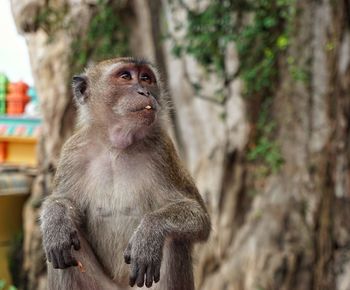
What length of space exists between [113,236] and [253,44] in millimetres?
3761

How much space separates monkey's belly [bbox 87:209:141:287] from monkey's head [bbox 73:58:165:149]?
320 millimetres

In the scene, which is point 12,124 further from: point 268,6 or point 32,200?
point 268,6

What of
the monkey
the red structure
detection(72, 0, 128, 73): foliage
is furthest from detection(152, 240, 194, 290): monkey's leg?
the red structure

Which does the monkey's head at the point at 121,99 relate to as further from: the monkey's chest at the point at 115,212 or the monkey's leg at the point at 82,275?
the monkey's leg at the point at 82,275

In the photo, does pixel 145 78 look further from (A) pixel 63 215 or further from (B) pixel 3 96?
(B) pixel 3 96

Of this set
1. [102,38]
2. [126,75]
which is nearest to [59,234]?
[126,75]

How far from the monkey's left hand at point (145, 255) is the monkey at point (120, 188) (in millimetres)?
74

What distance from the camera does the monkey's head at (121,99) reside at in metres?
3.18

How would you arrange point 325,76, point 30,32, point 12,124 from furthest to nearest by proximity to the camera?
point 12,124
point 30,32
point 325,76

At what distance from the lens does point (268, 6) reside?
6531 mm

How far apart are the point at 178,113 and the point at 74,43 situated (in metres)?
1.27

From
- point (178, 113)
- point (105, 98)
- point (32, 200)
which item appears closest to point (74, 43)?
point (178, 113)

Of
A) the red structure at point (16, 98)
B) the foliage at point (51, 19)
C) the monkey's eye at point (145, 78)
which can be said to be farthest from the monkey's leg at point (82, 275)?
the red structure at point (16, 98)

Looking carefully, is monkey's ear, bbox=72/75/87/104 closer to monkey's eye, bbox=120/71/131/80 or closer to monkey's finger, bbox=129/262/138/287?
monkey's eye, bbox=120/71/131/80
